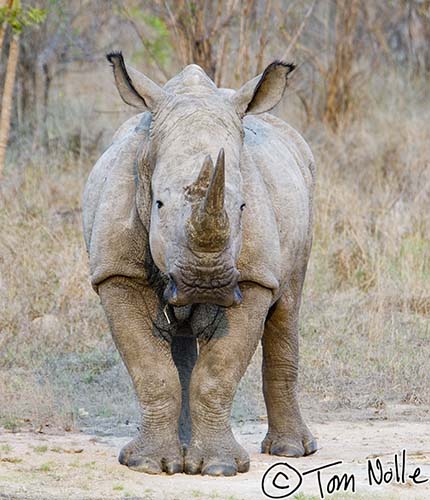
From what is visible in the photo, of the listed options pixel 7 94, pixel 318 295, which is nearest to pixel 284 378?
pixel 318 295

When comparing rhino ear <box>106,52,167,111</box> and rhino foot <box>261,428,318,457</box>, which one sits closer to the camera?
rhino ear <box>106,52,167,111</box>

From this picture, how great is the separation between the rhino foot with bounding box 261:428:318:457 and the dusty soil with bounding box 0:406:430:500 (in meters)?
0.07

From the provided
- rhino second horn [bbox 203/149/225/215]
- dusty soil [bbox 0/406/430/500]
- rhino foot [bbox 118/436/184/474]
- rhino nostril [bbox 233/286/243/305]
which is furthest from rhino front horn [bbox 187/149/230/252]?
rhino foot [bbox 118/436/184/474]

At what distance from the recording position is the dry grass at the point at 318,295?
875cm

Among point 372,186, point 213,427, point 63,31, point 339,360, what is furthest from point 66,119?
point 213,427

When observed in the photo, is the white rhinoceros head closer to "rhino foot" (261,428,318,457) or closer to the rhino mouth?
the rhino mouth

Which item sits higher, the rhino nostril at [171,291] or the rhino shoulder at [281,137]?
the rhino shoulder at [281,137]

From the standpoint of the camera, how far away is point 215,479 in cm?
623

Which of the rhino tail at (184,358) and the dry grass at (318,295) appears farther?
the dry grass at (318,295)

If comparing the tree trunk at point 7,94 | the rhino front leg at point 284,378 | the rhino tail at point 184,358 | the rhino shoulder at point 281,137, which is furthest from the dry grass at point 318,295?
the rhino shoulder at point 281,137

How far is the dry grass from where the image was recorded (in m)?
8.75

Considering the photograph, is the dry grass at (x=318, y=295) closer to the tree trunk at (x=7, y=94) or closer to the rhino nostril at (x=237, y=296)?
the tree trunk at (x=7, y=94)

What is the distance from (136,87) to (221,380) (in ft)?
4.83

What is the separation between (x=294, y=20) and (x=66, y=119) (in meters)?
3.16
